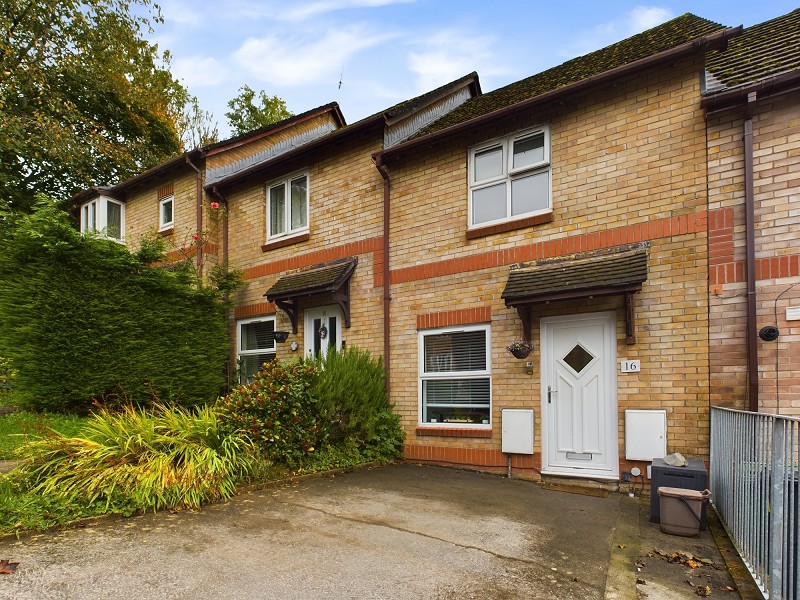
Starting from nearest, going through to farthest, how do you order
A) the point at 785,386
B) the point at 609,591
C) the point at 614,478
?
the point at 609,591, the point at 785,386, the point at 614,478

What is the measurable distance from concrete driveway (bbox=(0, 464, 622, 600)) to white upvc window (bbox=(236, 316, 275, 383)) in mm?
5503

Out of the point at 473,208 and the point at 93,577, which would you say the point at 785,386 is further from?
the point at 93,577

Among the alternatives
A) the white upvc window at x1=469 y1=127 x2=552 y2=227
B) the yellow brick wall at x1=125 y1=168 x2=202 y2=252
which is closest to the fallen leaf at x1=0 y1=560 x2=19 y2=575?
the white upvc window at x1=469 y1=127 x2=552 y2=227

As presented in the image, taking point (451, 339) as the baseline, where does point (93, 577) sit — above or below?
below

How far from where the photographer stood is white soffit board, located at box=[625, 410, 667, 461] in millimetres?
6148

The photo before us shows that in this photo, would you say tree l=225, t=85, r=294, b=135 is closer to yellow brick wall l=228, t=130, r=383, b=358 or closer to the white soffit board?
yellow brick wall l=228, t=130, r=383, b=358

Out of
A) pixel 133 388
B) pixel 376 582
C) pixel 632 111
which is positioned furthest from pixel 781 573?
pixel 133 388

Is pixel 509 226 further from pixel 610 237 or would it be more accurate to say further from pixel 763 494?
pixel 763 494

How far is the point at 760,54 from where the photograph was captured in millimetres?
6750

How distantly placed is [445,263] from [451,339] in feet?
4.02

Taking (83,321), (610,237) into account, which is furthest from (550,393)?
(83,321)

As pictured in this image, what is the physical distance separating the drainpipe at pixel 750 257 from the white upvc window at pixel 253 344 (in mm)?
8326

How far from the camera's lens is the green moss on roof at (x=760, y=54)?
6133 mm

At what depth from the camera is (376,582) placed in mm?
3494
